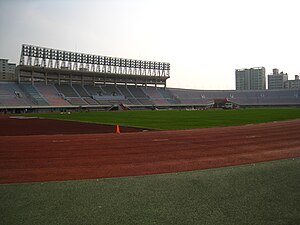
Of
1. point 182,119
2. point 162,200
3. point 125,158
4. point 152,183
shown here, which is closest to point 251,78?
point 182,119

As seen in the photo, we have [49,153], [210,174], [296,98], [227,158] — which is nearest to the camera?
[210,174]

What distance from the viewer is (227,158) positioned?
32.5 feet

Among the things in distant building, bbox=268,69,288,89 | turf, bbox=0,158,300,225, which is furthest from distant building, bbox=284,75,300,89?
turf, bbox=0,158,300,225

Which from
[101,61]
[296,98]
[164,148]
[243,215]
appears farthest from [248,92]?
[243,215]

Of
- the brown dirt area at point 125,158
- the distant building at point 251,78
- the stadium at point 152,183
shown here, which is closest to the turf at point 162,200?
the stadium at point 152,183

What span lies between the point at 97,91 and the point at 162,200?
79854mm

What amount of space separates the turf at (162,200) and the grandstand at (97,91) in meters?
62.0

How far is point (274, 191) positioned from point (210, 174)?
196 cm

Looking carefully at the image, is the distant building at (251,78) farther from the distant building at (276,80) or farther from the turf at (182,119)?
the turf at (182,119)

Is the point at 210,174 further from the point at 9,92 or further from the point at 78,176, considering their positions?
the point at 9,92

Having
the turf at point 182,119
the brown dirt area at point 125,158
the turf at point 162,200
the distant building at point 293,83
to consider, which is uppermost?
the distant building at point 293,83

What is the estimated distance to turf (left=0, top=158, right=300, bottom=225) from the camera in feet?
14.5

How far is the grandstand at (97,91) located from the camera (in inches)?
2697

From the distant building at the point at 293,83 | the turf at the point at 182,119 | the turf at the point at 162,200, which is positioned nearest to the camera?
the turf at the point at 162,200
